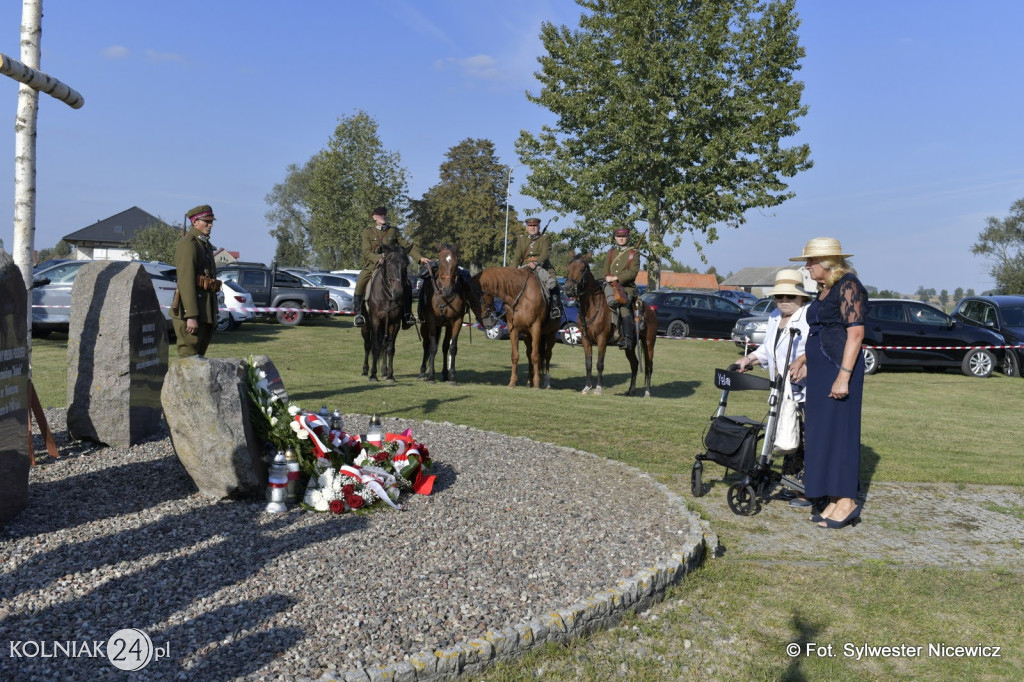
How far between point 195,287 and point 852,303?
637cm

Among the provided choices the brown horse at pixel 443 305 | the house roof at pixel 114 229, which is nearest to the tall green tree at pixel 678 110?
the brown horse at pixel 443 305

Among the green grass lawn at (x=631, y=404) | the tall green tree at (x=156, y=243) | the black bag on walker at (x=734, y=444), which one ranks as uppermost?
the tall green tree at (x=156, y=243)

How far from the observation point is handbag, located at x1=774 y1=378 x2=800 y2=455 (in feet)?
22.4

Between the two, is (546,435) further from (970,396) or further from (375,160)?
(375,160)

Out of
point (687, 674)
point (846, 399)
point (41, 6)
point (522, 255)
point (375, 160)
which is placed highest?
point (375, 160)

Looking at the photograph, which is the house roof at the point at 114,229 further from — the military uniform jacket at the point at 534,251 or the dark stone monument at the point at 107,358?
the dark stone monument at the point at 107,358

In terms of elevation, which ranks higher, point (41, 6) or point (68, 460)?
point (41, 6)

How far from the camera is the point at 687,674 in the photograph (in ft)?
13.2

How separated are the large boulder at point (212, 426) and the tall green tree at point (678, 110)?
99.1 ft

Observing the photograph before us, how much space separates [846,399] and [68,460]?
6245 millimetres

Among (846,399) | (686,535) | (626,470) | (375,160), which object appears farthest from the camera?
(375,160)

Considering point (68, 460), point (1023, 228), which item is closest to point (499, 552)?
point (68, 460)

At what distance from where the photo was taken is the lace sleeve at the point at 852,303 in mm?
6047

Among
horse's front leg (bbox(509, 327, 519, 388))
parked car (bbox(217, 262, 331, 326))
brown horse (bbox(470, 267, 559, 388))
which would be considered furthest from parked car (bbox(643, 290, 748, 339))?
brown horse (bbox(470, 267, 559, 388))
